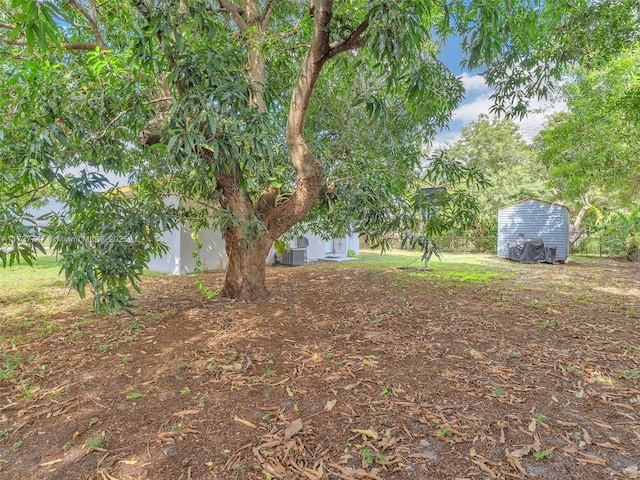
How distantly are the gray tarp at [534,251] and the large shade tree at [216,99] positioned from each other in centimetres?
810

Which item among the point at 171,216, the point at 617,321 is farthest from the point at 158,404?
the point at 617,321

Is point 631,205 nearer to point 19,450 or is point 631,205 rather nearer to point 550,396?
point 550,396

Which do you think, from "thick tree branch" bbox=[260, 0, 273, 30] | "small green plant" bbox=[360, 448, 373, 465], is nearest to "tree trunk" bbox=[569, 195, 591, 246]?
"thick tree branch" bbox=[260, 0, 273, 30]

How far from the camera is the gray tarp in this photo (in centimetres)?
1081

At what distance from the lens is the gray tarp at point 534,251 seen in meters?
10.8

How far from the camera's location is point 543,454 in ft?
5.47

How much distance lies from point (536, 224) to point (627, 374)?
35.9 feet

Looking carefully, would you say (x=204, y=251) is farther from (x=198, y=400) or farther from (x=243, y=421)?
(x=243, y=421)

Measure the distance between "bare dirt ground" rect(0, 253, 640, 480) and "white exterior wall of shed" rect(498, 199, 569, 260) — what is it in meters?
8.37

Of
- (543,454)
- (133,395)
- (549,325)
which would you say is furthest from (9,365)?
(549,325)

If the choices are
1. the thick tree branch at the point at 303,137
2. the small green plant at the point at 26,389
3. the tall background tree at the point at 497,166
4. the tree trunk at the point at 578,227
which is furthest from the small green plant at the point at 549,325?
the tree trunk at the point at 578,227

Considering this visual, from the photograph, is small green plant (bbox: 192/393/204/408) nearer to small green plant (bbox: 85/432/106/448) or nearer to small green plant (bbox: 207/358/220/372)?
small green plant (bbox: 207/358/220/372)

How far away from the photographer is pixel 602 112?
7.00 metres

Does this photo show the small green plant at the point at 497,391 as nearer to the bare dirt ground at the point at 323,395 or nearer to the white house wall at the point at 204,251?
the bare dirt ground at the point at 323,395
